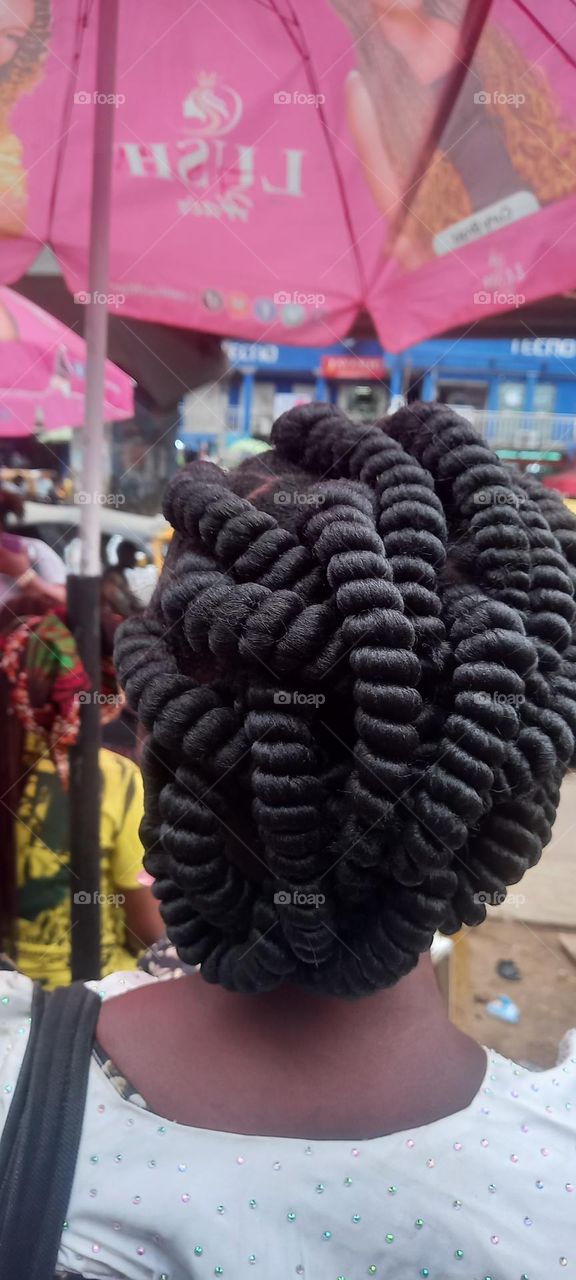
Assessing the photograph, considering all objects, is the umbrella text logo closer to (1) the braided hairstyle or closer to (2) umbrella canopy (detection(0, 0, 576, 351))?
(2) umbrella canopy (detection(0, 0, 576, 351))

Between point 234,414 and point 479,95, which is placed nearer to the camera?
point 479,95

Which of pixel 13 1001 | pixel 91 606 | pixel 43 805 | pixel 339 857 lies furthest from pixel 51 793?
pixel 339 857

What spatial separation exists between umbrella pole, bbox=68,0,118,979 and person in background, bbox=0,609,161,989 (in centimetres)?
6

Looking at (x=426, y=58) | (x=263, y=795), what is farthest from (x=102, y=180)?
(x=263, y=795)

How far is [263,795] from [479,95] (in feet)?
5.16

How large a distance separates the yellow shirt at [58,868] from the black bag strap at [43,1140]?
79cm

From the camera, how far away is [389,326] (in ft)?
6.01

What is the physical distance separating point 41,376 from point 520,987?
101 inches

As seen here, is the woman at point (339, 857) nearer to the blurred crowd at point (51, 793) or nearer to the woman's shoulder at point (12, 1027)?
the woman's shoulder at point (12, 1027)

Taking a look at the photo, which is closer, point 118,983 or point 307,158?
point 118,983

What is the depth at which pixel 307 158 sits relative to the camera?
1583 millimetres

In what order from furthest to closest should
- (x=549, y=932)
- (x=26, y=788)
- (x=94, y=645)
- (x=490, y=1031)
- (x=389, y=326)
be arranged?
(x=549, y=932) < (x=490, y=1031) < (x=389, y=326) < (x=26, y=788) < (x=94, y=645)

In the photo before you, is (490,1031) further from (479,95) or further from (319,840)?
(479,95)

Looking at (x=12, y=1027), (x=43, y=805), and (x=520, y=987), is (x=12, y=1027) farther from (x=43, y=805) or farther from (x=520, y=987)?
(x=520, y=987)
